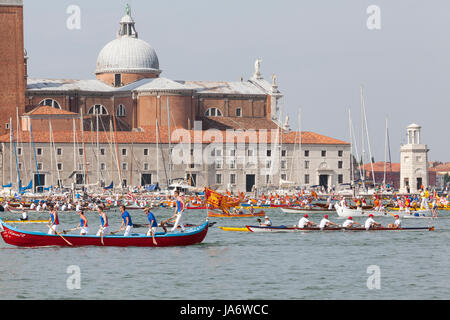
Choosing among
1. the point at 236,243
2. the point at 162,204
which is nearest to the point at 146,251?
the point at 236,243

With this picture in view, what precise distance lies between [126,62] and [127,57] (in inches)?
24.4

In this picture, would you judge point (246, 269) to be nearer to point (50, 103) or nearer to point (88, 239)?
point (88, 239)

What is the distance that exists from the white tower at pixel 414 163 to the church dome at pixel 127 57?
104 feet

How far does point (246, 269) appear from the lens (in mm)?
37219

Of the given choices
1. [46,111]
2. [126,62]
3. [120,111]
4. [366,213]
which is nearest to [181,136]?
[120,111]

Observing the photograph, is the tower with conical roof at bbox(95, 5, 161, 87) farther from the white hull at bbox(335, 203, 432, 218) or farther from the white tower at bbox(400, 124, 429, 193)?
the white hull at bbox(335, 203, 432, 218)

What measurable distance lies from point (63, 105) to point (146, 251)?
266 feet

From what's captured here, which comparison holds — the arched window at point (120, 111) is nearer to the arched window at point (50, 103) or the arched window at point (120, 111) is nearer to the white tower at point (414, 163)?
the arched window at point (50, 103)

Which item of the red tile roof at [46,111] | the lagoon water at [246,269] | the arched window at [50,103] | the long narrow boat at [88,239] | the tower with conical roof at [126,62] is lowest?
the lagoon water at [246,269]

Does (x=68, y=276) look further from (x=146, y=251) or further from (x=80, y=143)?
(x=80, y=143)

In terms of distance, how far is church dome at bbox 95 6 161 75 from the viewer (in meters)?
126

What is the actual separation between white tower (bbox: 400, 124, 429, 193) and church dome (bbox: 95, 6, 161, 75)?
3159cm

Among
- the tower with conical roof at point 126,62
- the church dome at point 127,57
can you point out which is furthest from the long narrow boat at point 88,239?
the church dome at point 127,57

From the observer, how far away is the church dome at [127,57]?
12606 cm
